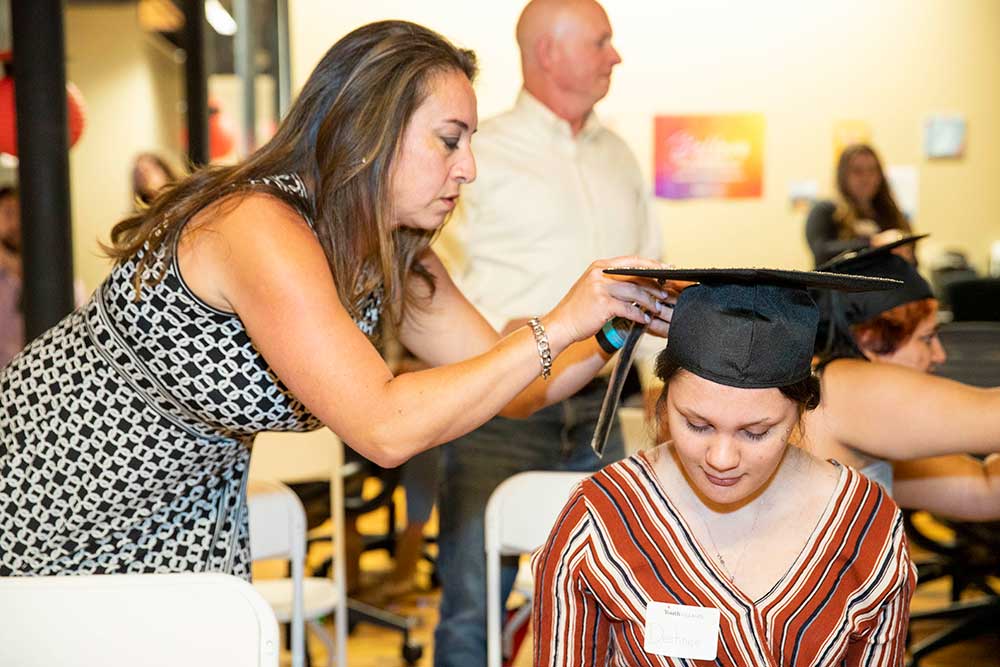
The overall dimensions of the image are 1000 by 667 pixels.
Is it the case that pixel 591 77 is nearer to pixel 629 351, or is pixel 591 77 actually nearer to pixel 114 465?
pixel 629 351

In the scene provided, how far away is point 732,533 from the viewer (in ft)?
5.31

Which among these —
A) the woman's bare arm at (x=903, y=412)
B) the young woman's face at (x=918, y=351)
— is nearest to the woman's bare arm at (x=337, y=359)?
the woman's bare arm at (x=903, y=412)

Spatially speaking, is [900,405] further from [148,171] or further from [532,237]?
[148,171]

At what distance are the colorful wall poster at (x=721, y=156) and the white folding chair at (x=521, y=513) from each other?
5.71m

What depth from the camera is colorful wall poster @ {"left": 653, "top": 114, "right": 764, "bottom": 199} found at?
775 centimetres

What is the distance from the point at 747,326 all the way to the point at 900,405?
1.78 feet

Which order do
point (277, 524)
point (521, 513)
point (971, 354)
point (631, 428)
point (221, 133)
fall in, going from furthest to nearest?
1. point (221, 133)
2. point (971, 354)
3. point (631, 428)
4. point (277, 524)
5. point (521, 513)

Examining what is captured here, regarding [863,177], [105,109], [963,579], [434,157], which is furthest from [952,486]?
[105,109]

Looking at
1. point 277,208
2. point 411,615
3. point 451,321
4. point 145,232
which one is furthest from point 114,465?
point 411,615

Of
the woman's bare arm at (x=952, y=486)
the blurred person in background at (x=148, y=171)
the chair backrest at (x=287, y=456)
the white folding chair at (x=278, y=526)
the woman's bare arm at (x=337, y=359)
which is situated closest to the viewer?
the woman's bare arm at (x=337, y=359)

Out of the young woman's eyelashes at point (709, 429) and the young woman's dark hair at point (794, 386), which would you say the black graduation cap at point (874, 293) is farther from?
the young woman's eyelashes at point (709, 429)

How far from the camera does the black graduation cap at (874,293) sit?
2.07 meters

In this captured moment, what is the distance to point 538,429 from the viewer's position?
2793 mm

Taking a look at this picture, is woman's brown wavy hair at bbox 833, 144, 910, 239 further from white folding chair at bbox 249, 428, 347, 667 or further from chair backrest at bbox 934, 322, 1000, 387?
white folding chair at bbox 249, 428, 347, 667
